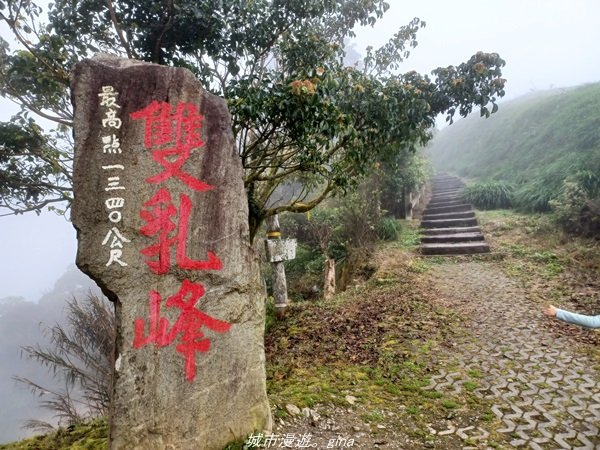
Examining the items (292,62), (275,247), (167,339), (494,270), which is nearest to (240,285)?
(167,339)

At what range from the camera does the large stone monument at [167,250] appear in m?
2.76

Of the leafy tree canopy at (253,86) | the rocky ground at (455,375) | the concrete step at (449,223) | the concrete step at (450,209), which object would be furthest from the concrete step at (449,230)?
the leafy tree canopy at (253,86)

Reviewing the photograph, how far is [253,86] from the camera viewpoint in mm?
4312

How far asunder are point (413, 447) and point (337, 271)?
709 centimetres

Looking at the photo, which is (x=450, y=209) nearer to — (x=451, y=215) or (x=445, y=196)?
(x=451, y=215)

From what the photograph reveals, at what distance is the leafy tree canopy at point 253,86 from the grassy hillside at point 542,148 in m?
7.15

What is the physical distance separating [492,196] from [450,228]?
10.7 ft

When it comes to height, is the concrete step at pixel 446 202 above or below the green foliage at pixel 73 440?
above

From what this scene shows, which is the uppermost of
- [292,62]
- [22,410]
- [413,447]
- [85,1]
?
[85,1]

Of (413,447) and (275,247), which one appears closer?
(413,447)

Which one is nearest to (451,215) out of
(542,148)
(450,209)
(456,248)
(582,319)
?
(450,209)

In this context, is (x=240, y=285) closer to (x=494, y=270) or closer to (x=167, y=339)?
(x=167, y=339)

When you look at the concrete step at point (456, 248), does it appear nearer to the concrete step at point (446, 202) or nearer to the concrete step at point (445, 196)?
the concrete step at point (446, 202)

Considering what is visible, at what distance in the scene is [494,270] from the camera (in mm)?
8195
